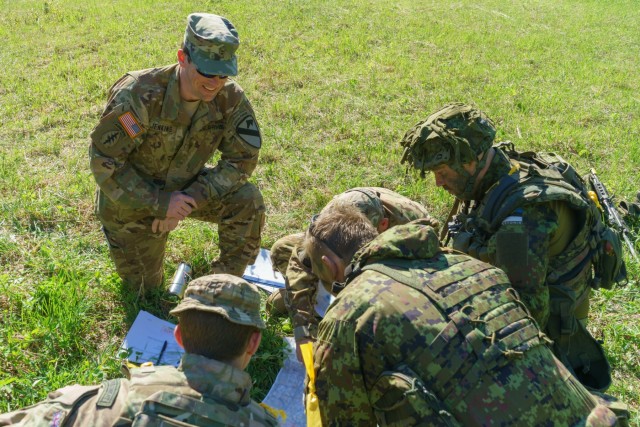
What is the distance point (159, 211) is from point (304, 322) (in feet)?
4.02

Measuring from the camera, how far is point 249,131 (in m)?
4.36

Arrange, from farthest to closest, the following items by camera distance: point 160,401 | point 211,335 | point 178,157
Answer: point 178,157 → point 211,335 → point 160,401

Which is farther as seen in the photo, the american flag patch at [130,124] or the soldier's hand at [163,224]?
the soldier's hand at [163,224]

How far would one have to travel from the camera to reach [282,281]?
4.74m

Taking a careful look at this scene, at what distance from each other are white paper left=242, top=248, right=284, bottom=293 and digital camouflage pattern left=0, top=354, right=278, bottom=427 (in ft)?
7.79

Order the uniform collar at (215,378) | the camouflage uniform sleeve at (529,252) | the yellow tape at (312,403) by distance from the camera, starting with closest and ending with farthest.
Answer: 1. the uniform collar at (215,378)
2. the yellow tape at (312,403)
3. the camouflage uniform sleeve at (529,252)

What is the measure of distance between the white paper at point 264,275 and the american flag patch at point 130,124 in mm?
1353

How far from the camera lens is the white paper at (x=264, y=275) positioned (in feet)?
15.3

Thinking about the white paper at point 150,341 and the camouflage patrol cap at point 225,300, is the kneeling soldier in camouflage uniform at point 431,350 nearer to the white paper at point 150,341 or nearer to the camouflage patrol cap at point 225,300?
the camouflage patrol cap at point 225,300

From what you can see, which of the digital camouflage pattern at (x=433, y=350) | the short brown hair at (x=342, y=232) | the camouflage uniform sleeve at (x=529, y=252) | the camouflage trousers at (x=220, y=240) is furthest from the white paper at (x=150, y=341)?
the camouflage uniform sleeve at (x=529, y=252)

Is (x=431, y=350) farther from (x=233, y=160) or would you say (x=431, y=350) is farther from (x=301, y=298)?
(x=233, y=160)

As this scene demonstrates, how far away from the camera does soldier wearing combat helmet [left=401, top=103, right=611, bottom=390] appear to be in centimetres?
330

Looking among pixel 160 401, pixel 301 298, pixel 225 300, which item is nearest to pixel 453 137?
pixel 301 298

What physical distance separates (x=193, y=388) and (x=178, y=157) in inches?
97.6
